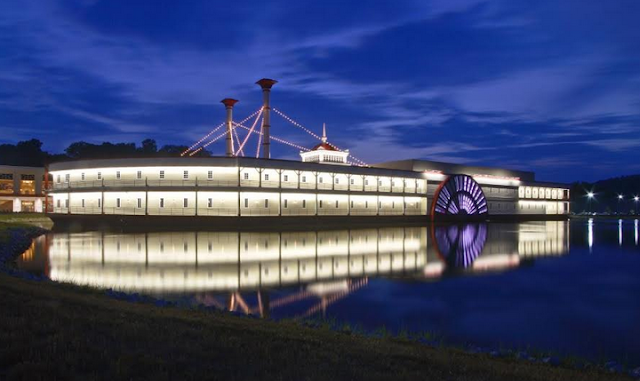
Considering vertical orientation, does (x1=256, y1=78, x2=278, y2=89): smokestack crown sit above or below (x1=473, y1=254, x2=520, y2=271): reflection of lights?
above

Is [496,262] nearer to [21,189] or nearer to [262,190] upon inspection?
[262,190]

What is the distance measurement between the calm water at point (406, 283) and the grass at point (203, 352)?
3.17 metres

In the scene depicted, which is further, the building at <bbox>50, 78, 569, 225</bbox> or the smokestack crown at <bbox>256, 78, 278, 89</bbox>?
the smokestack crown at <bbox>256, 78, 278, 89</bbox>

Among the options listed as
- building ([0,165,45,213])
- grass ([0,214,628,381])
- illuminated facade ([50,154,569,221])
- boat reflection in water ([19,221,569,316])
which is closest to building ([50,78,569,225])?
illuminated facade ([50,154,569,221])

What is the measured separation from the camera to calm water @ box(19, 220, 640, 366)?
40.9ft

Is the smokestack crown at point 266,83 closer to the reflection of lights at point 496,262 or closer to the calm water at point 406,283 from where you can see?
the calm water at point 406,283

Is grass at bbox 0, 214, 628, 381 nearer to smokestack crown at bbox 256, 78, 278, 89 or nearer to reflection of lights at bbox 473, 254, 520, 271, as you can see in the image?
reflection of lights at bbox 473, 254, 520, 271

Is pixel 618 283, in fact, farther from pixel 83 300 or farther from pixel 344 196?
pixel 344 196

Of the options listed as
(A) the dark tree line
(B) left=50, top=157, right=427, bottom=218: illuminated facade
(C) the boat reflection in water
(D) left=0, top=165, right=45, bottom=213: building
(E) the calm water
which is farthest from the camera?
(A) the dark tree line

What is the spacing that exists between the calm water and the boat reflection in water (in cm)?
6

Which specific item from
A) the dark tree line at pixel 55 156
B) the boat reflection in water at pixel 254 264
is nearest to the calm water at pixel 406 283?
the boat reflection in water at pixel 254 264

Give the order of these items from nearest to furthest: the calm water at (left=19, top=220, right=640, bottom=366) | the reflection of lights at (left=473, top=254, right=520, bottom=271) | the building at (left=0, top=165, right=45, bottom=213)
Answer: the calm water at (left=19, top=220, right=640, bottom=366), the reflection of lights at (left=473, top=254, right=520, bottom=271), the building at (left=0, top=165, right=45, bottom=213)

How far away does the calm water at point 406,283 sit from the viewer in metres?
12.5

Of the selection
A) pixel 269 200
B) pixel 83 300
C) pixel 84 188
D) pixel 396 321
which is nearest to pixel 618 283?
pixel 396 321
